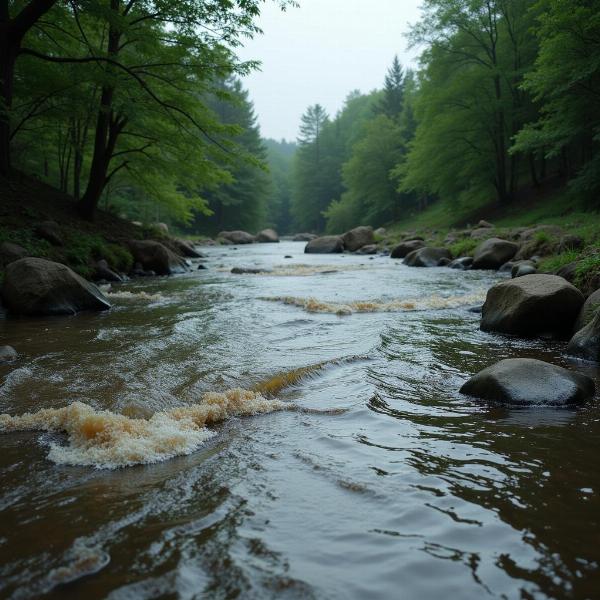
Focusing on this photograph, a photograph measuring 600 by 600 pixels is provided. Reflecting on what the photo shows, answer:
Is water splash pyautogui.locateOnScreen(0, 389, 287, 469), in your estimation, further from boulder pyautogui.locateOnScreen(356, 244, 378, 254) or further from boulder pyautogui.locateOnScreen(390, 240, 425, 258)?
boulder pyautogui.locateOnScreen(356, 244, 378, 254)

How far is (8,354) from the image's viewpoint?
5098 millimetres

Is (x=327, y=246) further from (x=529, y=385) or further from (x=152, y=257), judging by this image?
(x=529, y=385)

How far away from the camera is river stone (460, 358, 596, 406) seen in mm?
3826

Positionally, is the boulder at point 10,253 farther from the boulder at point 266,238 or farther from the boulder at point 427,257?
the boulder at point 266,238

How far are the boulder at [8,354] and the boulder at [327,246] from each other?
860 inches

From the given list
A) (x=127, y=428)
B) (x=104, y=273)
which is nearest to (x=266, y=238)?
(x=104, y=273)


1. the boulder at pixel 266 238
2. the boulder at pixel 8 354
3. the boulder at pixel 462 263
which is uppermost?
the boulder at pixel 266 238

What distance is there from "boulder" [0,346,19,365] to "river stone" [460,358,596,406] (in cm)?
446

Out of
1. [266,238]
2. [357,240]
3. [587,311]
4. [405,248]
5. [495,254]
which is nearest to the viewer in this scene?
[587,311]

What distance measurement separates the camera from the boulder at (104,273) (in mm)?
12086

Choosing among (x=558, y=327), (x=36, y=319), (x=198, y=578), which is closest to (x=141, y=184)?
(x=36, y=319)

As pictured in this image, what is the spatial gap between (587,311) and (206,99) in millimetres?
23056

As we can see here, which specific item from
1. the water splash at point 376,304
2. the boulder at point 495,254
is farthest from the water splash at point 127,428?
the boulder at point 495,254

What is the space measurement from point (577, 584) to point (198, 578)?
4.65 ft
